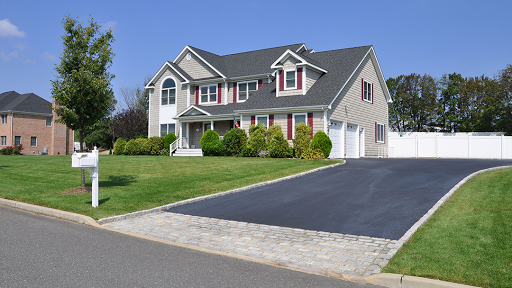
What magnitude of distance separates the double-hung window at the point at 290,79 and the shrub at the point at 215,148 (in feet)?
19.3

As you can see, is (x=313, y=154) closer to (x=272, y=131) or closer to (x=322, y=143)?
(x=322, y=143)

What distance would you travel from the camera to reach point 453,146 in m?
30.2

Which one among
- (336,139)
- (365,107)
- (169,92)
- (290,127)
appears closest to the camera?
(290,127)

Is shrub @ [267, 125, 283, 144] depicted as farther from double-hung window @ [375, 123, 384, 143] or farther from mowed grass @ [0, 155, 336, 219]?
double-hung window @ [375, 123, 384, 143]

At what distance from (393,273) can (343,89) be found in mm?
19801

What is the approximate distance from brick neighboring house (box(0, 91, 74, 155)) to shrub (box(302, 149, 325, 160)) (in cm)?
3563

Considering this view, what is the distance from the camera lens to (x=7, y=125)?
43.8 metres

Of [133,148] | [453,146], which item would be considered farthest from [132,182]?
[453,146]

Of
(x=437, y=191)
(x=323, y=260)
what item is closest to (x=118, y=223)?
(x=323, y=260)

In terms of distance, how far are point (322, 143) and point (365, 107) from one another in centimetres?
776

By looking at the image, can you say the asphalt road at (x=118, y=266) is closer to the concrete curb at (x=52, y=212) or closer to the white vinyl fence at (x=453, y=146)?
the concrete curb at (x=52, y=212)

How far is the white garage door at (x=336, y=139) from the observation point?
22875 mm

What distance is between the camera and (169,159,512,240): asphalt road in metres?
7.95

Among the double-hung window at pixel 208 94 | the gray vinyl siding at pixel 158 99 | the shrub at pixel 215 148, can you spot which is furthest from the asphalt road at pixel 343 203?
the gray vinyl siding at pixel 158 99
